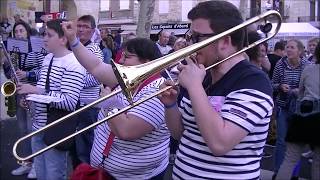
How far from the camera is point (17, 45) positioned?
200 inches

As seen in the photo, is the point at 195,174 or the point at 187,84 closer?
the point at 187,84

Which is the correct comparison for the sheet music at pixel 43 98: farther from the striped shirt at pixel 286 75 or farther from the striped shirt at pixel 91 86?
the striped shirt at pixel 286 75

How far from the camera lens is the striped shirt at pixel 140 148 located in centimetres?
254

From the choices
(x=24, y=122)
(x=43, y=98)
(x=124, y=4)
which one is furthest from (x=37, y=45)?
(x=124, y=4)

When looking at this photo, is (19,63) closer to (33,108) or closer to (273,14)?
(33,108)

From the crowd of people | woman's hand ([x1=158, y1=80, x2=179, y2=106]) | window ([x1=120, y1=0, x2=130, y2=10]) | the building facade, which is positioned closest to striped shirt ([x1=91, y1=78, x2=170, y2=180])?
the crowd of people

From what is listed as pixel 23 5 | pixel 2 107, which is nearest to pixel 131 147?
pixel 2 107

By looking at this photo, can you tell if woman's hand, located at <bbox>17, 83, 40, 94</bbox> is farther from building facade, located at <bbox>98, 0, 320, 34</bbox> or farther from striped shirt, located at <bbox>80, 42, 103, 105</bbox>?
building facade, located at <bbox>98, 0, 320, 34</bbox>

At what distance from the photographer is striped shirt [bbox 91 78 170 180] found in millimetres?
2543

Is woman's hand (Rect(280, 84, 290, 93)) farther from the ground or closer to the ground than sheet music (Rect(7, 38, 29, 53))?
closer to the ground

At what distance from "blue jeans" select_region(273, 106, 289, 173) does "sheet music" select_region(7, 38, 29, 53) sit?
291 cm

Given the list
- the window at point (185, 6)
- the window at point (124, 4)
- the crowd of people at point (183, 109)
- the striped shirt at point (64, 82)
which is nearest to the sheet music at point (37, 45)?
the crowd of people at point (183, 109)

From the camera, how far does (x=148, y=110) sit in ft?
8.28

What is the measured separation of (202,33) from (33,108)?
7.51ft
